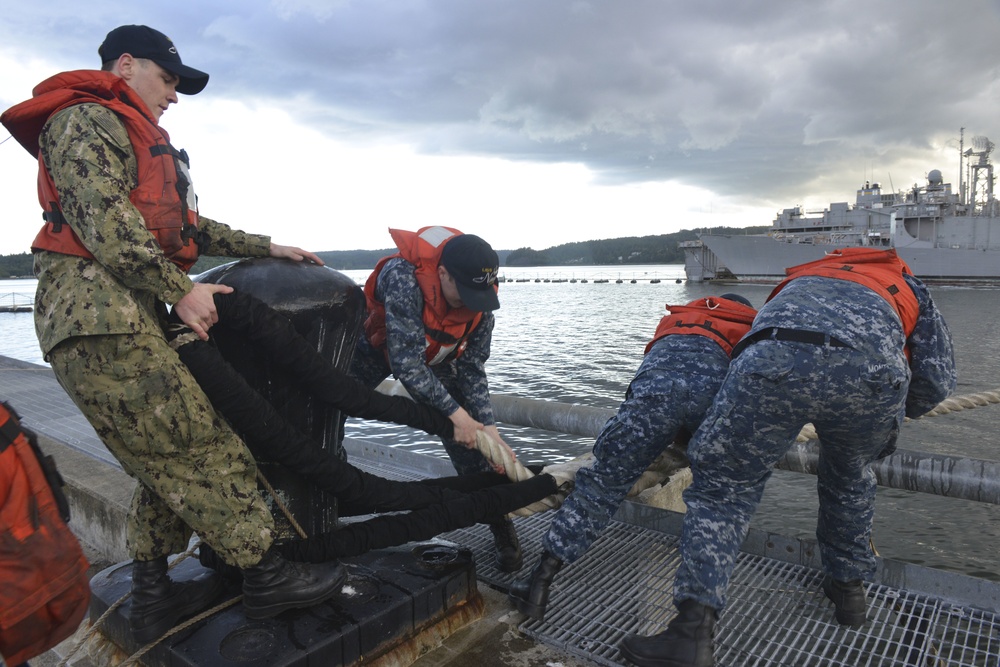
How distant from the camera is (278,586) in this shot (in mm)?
2352

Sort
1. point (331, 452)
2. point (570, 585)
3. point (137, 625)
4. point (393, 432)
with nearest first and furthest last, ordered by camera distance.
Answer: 1. point (137, 625)
2. point (331, 452)
3. point (570, 585)
4. point (393, 432)

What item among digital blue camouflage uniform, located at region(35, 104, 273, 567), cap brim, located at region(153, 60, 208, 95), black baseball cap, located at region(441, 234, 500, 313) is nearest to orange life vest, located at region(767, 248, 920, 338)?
black baseball cap, located at region(441, 234, 500, 313)

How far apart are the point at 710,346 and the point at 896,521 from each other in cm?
564

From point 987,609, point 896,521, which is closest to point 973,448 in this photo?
point 896,521

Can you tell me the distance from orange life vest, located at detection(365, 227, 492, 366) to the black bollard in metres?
0.49

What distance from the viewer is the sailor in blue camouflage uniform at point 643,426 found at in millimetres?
2900

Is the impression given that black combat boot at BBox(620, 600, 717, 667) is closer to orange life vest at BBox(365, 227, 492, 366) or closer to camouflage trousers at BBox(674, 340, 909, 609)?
camouflage trousers at BBox(674, 340, 909, 609)

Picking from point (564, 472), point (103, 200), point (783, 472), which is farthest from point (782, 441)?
point (783, 472)

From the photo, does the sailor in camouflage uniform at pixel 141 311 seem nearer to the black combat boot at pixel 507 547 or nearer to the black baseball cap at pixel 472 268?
the black combat boot at pixel 507 547

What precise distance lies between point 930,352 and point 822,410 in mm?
745

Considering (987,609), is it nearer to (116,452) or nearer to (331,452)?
(331,452)

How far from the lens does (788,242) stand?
54406mm

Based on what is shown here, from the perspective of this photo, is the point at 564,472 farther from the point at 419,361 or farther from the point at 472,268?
the point at 472,268

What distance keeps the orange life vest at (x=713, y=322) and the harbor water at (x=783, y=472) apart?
4.29 m
